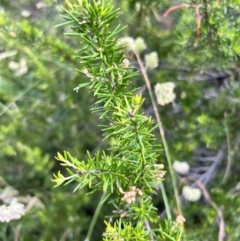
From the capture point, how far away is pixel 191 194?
858 mm

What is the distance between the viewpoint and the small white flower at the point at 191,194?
86cm

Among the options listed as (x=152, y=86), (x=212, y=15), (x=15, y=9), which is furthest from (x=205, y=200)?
(x=15, y=9)

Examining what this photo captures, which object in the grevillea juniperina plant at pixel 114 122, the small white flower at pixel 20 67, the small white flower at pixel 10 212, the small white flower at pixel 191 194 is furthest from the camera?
the small white flower at pixel 20 67

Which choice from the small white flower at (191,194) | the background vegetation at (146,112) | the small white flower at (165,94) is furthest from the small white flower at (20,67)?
the small white flower at (191,194)

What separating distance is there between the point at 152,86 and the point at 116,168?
524 mm

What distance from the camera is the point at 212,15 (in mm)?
702

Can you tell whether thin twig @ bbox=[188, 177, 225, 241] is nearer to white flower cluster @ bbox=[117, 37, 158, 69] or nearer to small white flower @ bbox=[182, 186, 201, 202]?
small white flower @ bbox=[182, 186, 201, 202]

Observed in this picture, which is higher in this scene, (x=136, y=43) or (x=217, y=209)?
(x=136, y=43)

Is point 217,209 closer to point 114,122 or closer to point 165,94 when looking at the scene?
point 165,94

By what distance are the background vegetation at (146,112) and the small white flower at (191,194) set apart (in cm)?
2

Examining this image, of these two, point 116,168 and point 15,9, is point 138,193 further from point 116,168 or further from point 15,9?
point 15,9

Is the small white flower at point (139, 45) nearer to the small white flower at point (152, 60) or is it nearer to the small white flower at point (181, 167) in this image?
the small white flower at point (152, 60)

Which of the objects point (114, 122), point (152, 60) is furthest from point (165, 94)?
point (114, 122)

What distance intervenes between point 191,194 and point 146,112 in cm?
24
